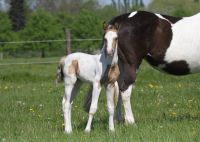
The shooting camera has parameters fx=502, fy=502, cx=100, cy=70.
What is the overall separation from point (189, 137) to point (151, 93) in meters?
6.01

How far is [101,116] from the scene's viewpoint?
9938 mm

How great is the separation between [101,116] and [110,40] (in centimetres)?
274

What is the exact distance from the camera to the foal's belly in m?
9.16

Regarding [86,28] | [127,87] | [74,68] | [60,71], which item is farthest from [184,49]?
[86,28]

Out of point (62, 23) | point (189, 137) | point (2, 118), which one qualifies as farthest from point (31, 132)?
point (62, 23)

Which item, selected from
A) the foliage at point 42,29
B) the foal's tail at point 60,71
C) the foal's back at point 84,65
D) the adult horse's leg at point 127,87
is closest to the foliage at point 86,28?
the foliage at point 42,29

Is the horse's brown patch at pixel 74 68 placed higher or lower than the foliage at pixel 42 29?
higher

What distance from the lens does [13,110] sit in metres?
10.8

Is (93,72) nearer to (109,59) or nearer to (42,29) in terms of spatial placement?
(109,59)

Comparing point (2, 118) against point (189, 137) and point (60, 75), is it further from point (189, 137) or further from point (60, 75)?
point (189, 137)

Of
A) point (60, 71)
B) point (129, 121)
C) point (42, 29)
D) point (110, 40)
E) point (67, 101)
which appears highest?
point (110, 40)

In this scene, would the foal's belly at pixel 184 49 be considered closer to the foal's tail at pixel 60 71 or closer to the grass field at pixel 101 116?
the grass field at pixel 101 116

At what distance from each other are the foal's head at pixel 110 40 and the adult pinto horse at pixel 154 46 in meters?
1.41

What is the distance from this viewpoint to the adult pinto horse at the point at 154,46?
9.07 metres
